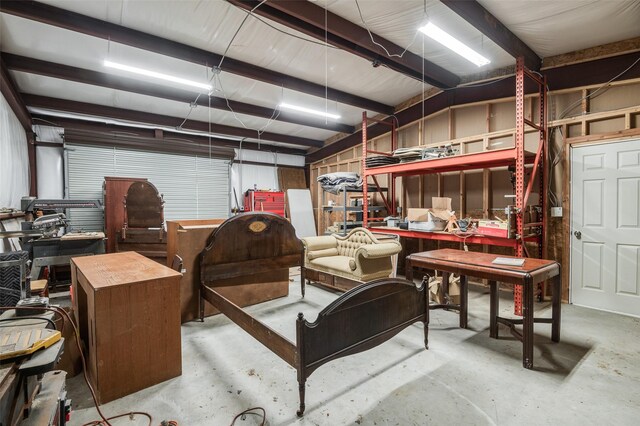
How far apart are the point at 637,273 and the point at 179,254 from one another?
5251 mm

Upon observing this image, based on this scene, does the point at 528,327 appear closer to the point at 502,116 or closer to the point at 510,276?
the point at 510,276

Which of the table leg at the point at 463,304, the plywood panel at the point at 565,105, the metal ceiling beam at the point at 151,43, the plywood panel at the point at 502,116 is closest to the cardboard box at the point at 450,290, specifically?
the table leg at the point at 463,304

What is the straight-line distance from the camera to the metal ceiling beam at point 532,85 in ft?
11.9

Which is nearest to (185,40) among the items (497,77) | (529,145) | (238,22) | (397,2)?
(238,22)

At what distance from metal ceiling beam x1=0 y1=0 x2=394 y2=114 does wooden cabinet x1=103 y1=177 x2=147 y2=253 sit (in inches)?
109

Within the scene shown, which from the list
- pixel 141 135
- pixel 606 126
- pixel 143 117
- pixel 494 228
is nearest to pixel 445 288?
pixel 494 228

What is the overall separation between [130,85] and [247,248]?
3.32 m

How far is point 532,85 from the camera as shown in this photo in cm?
429

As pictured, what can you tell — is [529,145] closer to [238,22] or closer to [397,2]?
[397,2]

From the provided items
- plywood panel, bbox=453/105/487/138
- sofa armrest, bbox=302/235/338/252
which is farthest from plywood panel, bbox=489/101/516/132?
sofa armrest, bbox=302/235/338/252

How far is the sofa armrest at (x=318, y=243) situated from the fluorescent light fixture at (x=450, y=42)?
2.93m

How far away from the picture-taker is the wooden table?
94.4 inches

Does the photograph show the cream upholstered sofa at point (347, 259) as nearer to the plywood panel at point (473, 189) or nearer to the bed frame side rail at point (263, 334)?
the bed frame side rail at point (263, 334)

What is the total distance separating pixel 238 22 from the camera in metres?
3.42
